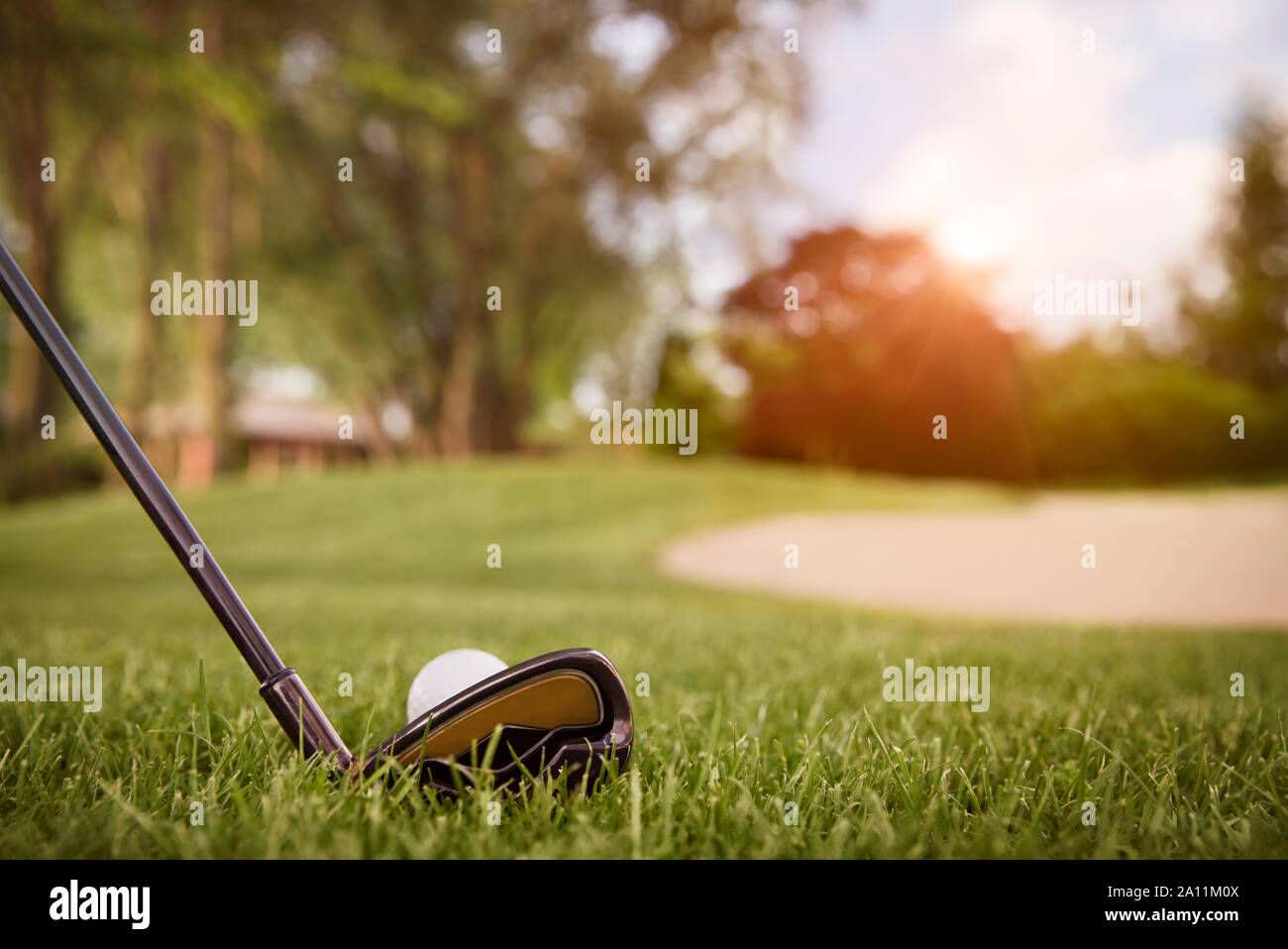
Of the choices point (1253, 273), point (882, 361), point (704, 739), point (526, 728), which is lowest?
point (704, 739)

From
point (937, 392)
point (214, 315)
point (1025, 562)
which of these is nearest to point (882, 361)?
point (937, 392)

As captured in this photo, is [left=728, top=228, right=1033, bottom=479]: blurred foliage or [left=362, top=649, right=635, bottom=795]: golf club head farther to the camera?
[left=728, top=228, right=1033, bottom=479]: blurred foliage

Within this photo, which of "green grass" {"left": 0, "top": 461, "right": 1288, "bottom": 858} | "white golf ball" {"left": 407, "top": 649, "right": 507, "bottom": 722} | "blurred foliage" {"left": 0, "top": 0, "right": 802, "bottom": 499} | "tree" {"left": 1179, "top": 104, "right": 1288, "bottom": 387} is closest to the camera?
"green grass" {"left": 0, "top": 461, "right": 1288, "bottom": 858}

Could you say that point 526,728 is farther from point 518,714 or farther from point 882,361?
point 882,361

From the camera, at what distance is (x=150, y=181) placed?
1419 centimetres

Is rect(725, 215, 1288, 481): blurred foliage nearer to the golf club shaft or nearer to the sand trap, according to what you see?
the sand trap

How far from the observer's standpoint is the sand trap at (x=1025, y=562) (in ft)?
26.9

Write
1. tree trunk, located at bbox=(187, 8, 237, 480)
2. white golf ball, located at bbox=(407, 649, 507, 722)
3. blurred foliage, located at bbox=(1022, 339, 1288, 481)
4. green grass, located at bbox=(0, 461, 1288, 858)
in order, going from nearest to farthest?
green grass, located at bbox=(0, 461, 1288, 858) < white golf ball, located at bbox=(407, 649, 507, 722) < tree trunk, located at bbox=(187, 8, 237, 480) < blurred foliage, located at bbox=(1022, 339, 1288, 481)

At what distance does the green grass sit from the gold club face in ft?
0.27

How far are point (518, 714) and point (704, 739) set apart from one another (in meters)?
0.75

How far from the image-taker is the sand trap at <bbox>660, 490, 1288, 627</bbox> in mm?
8188

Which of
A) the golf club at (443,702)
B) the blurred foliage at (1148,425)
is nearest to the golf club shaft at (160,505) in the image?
the golf club at (443,702)

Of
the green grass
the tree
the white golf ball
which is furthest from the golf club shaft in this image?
the tree

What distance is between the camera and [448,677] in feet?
5.43
